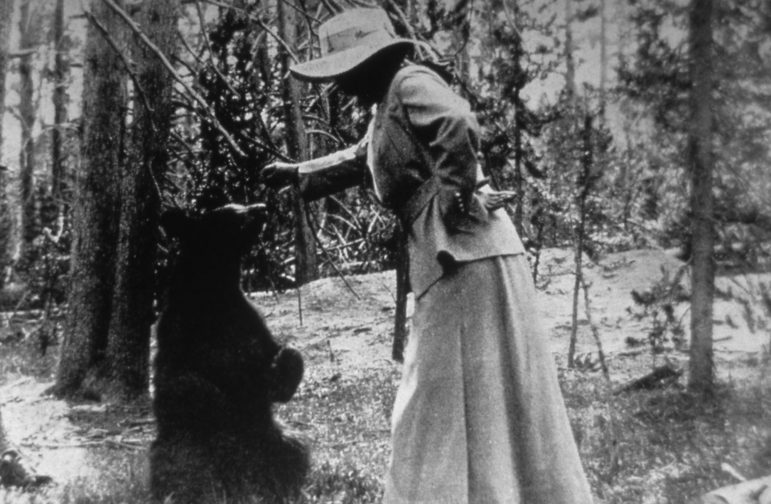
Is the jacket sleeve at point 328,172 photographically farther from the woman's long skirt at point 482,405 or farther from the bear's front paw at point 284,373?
the bear's front paw at point 284,373

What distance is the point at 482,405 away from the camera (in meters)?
2.67

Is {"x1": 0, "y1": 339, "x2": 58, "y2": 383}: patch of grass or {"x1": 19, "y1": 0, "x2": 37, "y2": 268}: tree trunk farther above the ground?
{"x1": 19, "y1": 0, "x2": 37, "y2": 268}: tree trunk

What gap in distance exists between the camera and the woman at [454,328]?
8.61ft

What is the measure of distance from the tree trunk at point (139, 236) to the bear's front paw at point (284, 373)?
46.4 inches

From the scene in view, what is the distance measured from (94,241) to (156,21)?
4.87ft

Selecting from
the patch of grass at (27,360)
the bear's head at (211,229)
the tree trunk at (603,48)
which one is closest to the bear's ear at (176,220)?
the bear's head at (211,229)

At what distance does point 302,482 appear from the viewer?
3801 millimetres

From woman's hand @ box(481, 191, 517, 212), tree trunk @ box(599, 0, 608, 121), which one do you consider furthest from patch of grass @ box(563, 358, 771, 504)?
tree trunk @ box(599, 0, 608, 121)

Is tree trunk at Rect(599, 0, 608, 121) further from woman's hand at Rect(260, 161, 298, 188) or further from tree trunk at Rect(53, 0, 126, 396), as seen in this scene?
tree trunk at Rect(53, 0, 126, 396)

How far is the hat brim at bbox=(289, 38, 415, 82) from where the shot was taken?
2771 millimetres

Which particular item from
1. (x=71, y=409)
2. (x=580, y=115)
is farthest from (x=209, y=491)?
(x=580, y=115)

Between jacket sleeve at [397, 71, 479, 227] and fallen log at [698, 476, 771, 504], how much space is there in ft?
6.48

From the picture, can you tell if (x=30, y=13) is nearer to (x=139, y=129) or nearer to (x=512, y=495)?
(x=139, y=129)

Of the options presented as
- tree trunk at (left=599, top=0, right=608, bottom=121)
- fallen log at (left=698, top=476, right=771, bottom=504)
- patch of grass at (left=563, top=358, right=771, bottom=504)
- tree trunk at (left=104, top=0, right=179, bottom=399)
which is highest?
tree trunk at (left=599, top=0, right=608, bottom=121)
